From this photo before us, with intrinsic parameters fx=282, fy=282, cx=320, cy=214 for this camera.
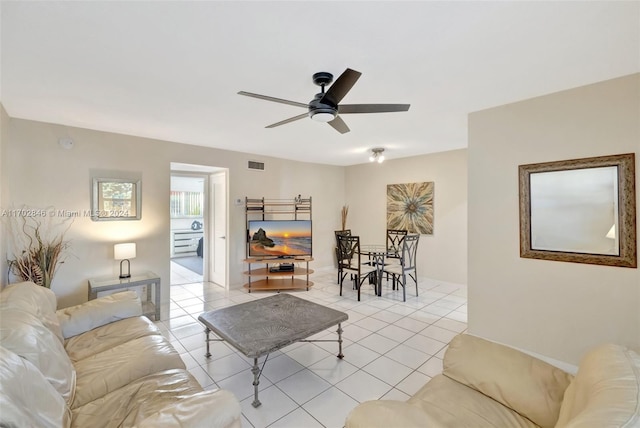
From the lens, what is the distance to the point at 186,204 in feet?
28.3

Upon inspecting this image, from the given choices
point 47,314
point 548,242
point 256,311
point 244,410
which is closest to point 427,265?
point 548,242

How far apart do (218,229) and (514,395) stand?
16.4 ft

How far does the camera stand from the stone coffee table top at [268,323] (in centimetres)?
219

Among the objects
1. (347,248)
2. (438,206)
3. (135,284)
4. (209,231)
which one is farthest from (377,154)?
(135,284)

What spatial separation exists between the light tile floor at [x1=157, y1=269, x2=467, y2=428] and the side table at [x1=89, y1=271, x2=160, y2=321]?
0.82 ft

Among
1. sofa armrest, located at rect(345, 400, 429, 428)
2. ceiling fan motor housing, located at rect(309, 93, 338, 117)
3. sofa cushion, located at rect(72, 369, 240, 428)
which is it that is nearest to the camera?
sofa armrest, located at rect(345, 400, 429, 428)

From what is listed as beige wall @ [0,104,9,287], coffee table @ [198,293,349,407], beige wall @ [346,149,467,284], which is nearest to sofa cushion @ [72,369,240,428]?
coffee table @ [198,293,349,407]

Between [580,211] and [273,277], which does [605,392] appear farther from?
[273,277]

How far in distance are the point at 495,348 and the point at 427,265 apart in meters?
4.01

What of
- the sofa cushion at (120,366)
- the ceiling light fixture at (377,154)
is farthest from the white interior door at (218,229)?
the sofa cushion at (120,366)

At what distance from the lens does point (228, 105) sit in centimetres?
277

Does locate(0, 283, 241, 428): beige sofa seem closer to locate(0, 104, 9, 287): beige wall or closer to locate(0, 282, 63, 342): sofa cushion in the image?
locate(0, 282, 63, 342): sofa cushion

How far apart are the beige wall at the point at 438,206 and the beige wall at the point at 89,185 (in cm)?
272

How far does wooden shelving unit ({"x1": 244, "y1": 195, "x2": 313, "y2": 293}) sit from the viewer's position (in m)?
5.04
